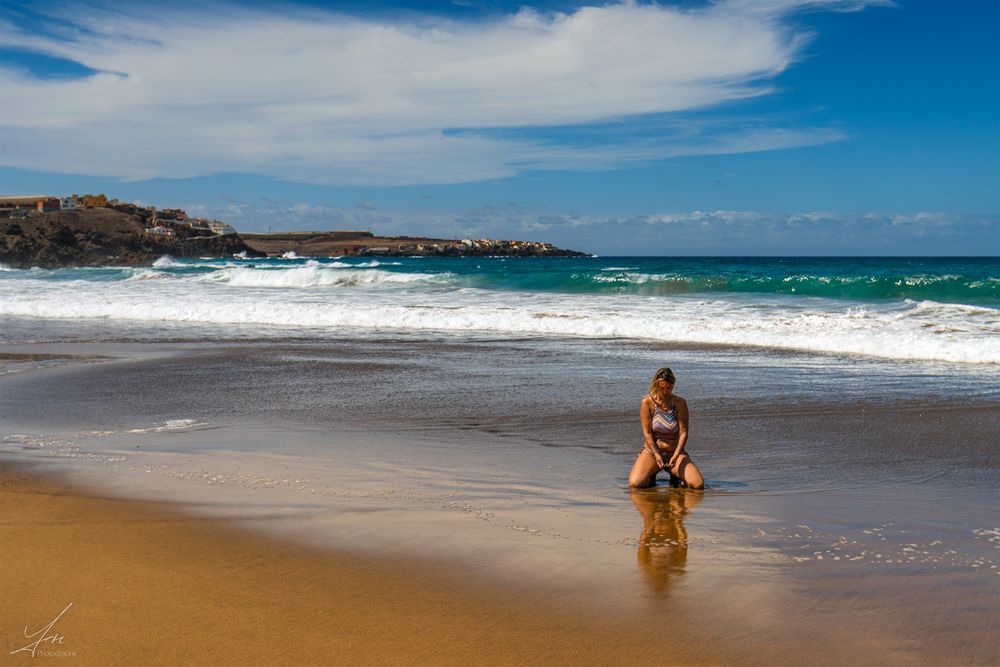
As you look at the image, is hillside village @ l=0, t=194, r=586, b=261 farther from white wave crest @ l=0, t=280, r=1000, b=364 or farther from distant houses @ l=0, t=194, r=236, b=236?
white wave crest @ l=0, t=280, r=1000, b=364

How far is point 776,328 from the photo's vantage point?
16.1 m

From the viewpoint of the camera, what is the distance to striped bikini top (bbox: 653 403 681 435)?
6.14m

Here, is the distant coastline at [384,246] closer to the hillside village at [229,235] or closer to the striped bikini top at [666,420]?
the hillside village at [229,235]

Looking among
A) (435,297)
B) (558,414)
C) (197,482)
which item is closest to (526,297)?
(435,297)

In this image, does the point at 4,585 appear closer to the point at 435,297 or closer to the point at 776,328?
the point at 776,328

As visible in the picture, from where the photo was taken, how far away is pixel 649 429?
19.9 feet

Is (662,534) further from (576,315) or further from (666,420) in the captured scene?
(576,315)

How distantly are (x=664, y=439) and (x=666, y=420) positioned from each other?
5.4 inches

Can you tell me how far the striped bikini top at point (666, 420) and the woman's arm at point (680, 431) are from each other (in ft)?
0.10

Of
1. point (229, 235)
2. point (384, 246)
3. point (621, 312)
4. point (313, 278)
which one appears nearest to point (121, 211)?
point (229, 235)

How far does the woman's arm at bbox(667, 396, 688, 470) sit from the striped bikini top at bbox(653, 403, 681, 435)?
0.10ft

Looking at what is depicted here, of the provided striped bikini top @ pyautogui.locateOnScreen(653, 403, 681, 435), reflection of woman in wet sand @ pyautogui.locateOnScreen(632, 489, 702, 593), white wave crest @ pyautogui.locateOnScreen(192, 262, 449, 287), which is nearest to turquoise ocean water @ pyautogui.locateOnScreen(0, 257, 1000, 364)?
white wave crest @ pyautogui.locateOnScreen(192, 262, 449, 287)

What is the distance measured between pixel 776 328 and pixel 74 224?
9995 centimetres
